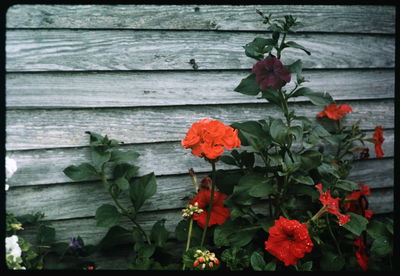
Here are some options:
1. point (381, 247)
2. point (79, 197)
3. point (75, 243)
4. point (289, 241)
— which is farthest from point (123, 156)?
point (381, 247)

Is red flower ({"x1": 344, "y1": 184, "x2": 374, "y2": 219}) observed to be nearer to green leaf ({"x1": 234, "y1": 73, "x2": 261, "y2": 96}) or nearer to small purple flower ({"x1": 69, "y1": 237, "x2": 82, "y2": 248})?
green leaf ({"x1": 234, "y1": 73, "x2": 261, "y2": 96})

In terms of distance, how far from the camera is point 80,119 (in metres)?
1.79

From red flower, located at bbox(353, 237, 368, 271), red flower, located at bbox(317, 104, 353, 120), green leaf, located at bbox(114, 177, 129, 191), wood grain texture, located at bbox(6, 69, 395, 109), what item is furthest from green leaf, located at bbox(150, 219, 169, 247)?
red flower, located at bbox(317, 104, 353, 120)

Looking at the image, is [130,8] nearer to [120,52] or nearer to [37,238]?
[120,52]

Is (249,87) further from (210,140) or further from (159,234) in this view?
(159,234)

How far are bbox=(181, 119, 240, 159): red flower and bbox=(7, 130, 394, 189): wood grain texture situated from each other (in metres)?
0.42

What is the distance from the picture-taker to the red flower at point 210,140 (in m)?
1.49

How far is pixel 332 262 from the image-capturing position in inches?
68.6

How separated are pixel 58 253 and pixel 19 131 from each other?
60 cm

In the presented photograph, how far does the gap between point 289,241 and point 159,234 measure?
622 mm

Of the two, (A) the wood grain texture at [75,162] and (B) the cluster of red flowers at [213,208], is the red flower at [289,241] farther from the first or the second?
(A) the wood grain texture at [75,162]

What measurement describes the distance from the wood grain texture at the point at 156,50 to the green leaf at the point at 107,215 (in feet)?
2.15

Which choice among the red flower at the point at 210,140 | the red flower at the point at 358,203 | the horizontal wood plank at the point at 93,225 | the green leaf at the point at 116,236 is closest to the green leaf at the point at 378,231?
the red flower at the point at 358,203

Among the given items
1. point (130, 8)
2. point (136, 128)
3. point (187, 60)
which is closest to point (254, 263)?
point (136, 128)
